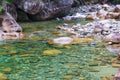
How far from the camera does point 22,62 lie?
417 inches

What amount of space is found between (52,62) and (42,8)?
11.0 m

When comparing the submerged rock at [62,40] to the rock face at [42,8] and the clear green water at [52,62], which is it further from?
the rock face at [42,8]

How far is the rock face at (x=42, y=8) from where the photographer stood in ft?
66.9

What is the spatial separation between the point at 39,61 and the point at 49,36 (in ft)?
15.8

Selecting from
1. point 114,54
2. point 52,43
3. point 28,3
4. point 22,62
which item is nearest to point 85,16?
point 28,3

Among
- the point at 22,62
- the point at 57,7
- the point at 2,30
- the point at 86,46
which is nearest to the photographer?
the point at 22,62

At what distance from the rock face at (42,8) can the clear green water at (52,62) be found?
621cm

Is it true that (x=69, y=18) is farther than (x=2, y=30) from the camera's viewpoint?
Yes

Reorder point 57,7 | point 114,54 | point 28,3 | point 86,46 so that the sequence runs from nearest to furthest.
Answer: point 114,54, point 86,46, point 28,3, point 57,7

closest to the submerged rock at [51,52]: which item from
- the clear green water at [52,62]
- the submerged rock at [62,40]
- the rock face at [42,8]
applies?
the clear green water at [52,62]

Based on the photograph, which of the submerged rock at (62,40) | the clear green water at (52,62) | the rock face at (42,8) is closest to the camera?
the clear green water at (52,62)

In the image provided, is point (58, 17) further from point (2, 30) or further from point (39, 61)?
point (39, 61)

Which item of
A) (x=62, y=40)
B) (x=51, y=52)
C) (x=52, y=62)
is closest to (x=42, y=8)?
(x=62, y=40)

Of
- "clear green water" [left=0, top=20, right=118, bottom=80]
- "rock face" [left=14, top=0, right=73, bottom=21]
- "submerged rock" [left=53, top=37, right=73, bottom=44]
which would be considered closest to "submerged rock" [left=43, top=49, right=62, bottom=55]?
"clear green water" [left=0, top=20, right=118, bottom=80]
